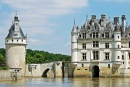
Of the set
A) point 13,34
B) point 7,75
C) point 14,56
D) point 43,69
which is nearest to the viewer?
point 7,75

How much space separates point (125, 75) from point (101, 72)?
3768mm

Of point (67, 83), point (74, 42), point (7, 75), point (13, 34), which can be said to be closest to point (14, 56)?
point (13, 34)

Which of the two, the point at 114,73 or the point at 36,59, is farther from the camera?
the point at 36,59

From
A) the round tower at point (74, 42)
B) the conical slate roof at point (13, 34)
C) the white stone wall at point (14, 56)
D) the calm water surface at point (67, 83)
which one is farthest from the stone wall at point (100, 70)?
the calm water surface at point (67, 83)

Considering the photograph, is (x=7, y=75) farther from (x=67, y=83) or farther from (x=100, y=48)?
(x=100, y=48)

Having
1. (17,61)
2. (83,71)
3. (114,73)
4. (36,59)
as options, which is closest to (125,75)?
(114,73)

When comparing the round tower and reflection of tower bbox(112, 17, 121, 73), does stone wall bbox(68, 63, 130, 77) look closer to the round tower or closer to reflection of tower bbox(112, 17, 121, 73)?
reflection of tower bbox(112, 17, 121, 73)

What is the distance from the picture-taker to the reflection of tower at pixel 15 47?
62.5m

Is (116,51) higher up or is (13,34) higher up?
(13,34)

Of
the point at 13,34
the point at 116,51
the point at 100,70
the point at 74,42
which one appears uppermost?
the point at 13,34

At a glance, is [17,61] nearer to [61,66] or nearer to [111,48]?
[61,66]

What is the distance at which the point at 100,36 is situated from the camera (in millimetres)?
64312

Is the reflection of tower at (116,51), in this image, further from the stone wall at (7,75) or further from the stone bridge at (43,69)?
the stone wall at (7,75)

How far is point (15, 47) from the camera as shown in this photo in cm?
6278
